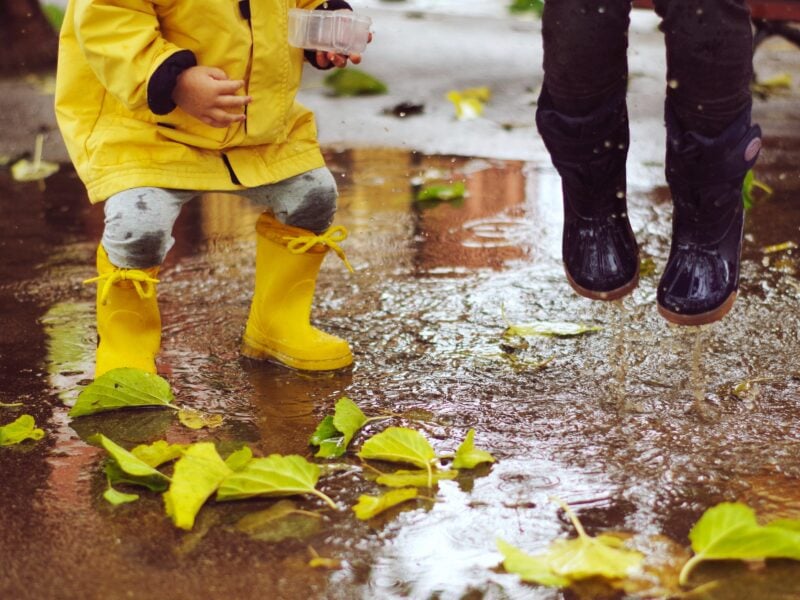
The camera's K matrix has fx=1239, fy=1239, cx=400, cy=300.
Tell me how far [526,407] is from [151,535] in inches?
32.9

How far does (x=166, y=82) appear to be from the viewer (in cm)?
245

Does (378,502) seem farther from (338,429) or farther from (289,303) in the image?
(289,303)

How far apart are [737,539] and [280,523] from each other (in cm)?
73

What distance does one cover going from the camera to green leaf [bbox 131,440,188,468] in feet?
7.41

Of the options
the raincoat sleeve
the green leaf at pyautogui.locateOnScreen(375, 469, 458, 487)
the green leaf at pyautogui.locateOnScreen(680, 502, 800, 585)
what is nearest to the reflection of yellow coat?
the raincoat sleeve

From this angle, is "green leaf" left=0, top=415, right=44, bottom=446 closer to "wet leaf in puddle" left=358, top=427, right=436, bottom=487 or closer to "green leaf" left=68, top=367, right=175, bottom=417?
"green leaf" left=68, top=367, right=175, bottom=417

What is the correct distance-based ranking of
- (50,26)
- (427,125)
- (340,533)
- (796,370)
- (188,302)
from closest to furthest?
(340,533) → (796,370) → (188,302) → (427,125) → (50,26)

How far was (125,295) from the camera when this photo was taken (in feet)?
8.81

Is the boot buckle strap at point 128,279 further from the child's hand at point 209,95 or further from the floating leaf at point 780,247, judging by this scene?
the floating leaf at point 780,247

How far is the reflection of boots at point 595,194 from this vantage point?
252 centimetres

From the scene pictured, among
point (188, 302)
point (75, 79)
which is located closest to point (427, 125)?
point (188, 302)

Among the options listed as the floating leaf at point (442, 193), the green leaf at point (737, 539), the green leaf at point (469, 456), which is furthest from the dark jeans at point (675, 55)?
the floating leaf at point (442, 193)

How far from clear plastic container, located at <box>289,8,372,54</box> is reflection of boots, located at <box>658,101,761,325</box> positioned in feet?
2.20

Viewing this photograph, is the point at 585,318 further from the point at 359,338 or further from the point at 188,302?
the point at 188,302
